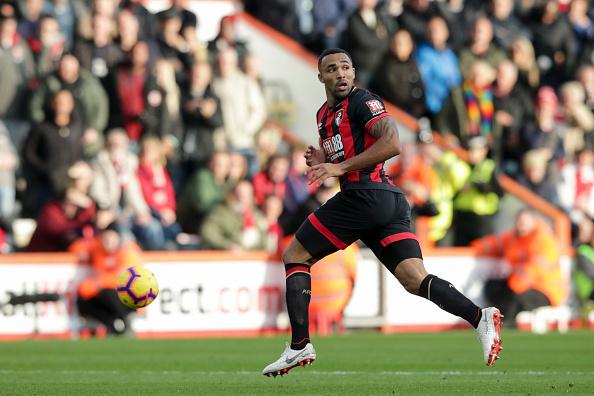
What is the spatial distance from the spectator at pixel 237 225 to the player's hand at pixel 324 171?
28.5 feet

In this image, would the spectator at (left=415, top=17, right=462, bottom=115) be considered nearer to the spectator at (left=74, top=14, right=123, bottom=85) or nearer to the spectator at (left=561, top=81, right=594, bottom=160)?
the spectator at (left=561, top=81, right=594, bottom=160)

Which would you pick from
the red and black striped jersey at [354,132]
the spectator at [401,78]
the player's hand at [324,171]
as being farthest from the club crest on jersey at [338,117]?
the spectator at [401,78]

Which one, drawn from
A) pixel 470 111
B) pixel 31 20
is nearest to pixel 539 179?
pixel 470 111

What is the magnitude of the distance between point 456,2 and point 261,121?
4402 mm

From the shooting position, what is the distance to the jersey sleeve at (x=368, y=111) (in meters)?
9.54

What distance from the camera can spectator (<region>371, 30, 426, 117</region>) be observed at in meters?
20.3

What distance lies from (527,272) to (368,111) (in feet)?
30.4

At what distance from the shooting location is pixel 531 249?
18438 mm

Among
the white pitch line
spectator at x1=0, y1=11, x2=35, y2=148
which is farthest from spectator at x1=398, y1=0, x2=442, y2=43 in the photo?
the white pitch line

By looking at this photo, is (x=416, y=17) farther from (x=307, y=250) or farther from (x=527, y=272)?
(x=307, y=250)

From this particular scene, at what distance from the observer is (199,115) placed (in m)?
19.0

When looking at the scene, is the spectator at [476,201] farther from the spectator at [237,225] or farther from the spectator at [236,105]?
the spectator at [236,105]

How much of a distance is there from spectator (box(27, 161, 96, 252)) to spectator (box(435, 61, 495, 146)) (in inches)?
229

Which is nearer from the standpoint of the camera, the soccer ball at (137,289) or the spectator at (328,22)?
the soccer ball at (137,289)
